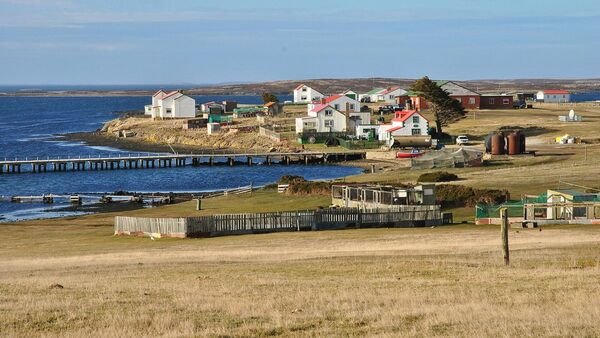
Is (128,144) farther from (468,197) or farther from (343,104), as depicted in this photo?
(468,197)

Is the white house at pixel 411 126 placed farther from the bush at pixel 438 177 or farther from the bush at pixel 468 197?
the bush at pixel 468 197

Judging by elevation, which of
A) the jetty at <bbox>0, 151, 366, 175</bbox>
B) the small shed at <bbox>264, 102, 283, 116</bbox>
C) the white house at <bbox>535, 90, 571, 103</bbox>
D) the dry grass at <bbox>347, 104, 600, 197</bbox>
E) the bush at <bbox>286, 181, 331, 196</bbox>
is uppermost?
the white house at <bbox>535, 90, 571, 103</bbox>

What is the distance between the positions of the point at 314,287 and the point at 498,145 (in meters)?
70.6

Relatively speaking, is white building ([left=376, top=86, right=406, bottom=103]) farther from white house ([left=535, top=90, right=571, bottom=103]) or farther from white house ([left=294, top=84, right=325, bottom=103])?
white house ([left=535, top=90, right=571, bottom=103])

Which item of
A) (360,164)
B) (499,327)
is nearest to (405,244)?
(499,327)

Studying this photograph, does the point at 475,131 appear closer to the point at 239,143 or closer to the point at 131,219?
the point at 239,143

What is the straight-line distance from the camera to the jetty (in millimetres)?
112438

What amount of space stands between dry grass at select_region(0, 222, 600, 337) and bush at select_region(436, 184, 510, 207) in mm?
12315

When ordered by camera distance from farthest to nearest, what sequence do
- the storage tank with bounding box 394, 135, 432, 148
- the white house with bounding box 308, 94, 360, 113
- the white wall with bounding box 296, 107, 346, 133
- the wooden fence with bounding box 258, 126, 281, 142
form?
the white house with bounding box 308, 94, 360, 113
the wooden fence with bounding box 258, 126, 281, 142
the white wall with bounding box 296, 107, 346, 133
the storage tank with bounding box 394, 135, 432, 148

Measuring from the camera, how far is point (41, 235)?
5069 centimetres

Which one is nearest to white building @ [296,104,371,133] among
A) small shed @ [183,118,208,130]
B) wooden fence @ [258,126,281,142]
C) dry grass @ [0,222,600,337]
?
wooden fence @ [258,126,281,142]

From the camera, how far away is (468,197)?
5541 cm

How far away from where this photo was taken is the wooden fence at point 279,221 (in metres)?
45.5

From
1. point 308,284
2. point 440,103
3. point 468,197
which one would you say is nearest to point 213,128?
point 440,103
